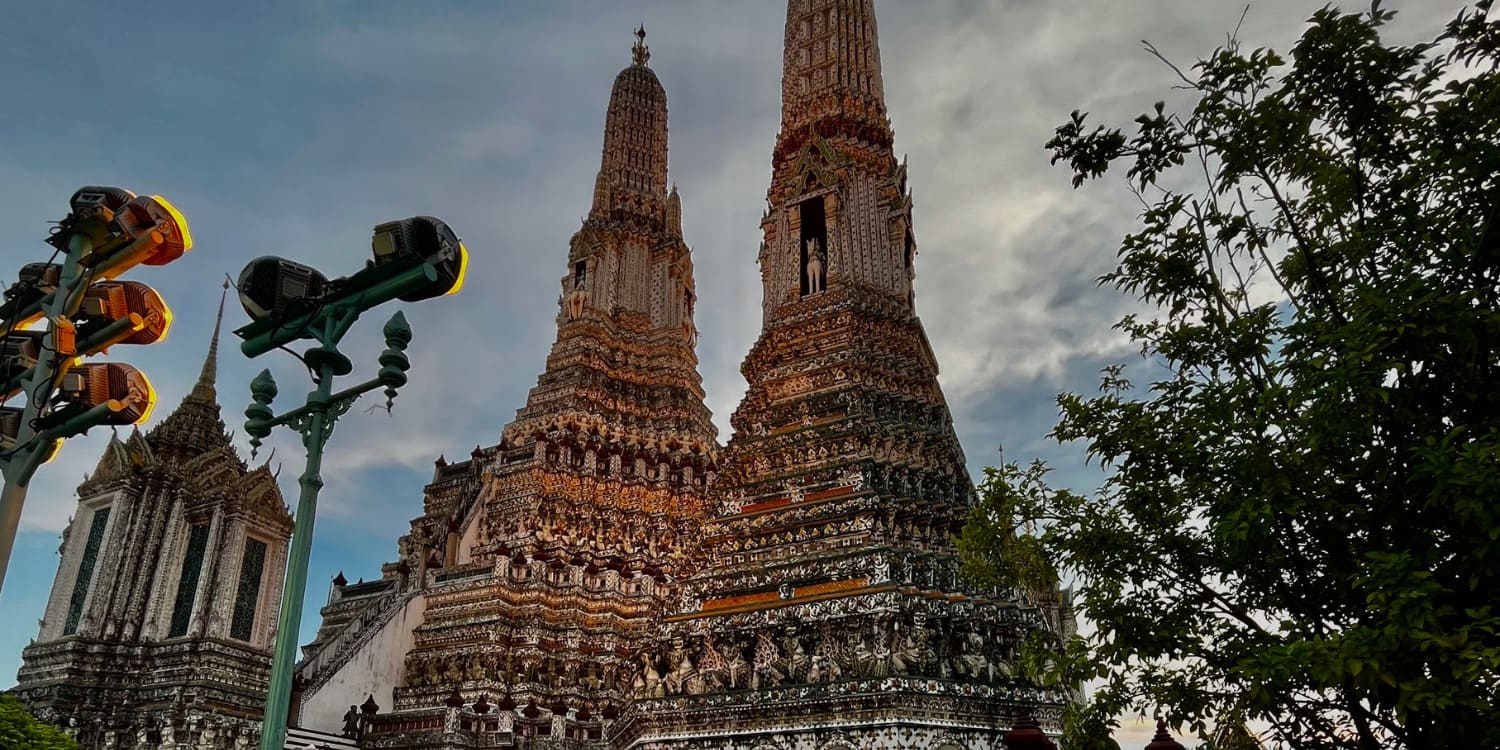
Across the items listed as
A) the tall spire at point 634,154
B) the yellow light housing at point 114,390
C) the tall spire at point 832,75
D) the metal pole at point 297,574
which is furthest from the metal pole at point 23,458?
the tall spire at point 634,154

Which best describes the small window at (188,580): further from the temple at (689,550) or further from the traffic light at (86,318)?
the traffic light at (86,318)

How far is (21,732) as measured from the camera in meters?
10.2

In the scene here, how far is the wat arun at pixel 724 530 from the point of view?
16484mm

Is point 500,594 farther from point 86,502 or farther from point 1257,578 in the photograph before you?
point 1257,578

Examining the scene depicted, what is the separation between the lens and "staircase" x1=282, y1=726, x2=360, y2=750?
19562mm

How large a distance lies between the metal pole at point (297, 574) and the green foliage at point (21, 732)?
6136 millimetres

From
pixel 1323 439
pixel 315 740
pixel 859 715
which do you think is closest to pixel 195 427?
pixel 315 740

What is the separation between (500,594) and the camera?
24781 mm

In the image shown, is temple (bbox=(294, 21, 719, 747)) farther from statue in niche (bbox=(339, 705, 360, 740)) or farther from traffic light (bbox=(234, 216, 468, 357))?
traffic light (bbox=(234, 216, 468, 357))

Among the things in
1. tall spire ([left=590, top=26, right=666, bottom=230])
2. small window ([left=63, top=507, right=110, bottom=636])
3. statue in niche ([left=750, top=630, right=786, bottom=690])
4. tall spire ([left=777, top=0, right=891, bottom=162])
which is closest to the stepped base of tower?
statue in niche ([left=750, top=630, right=786, bottom=690])

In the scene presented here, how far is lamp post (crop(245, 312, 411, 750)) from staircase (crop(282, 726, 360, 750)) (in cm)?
1479

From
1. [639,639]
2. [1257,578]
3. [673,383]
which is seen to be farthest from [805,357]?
[1257,578]

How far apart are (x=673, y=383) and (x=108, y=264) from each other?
22537 millimetres

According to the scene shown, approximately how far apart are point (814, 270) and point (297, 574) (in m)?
19.8
